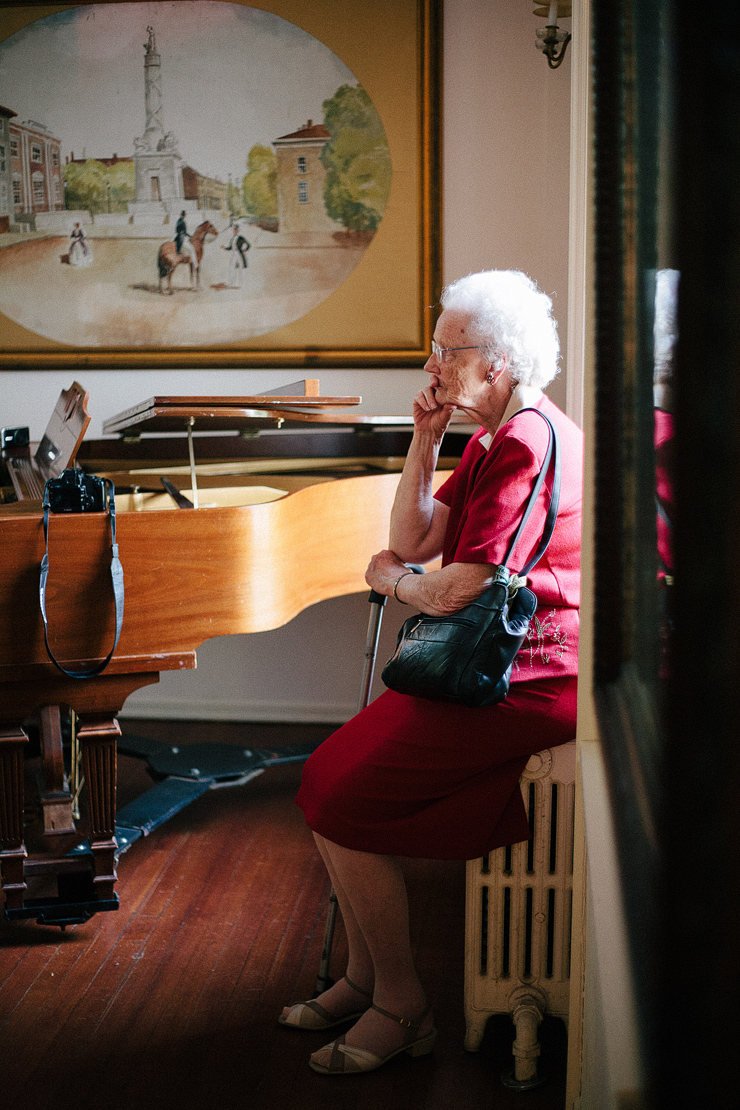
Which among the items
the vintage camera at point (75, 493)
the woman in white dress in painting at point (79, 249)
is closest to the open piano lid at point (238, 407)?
the vintage camera at point (75, 493)

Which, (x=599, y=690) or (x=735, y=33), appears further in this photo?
(x=599, y=690)

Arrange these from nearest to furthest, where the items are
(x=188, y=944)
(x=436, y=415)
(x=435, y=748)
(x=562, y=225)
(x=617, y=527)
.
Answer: (x=617, y=527) → (x=435, y=748) → (x=436, y=415) → (x=188, y=944) → (x=562, y=225)

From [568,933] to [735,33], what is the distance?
157cm

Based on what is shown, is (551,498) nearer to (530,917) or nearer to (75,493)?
(530,917)

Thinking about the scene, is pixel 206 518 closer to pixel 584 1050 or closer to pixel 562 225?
pixel 584 1050

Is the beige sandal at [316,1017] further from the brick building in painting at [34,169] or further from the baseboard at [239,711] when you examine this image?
the brick building in painting at [34,169]

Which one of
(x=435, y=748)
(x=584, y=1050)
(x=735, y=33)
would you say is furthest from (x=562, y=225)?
(x=735, y=33)

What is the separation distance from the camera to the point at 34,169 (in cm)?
353

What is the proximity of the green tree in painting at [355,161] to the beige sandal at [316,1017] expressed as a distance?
2618mm

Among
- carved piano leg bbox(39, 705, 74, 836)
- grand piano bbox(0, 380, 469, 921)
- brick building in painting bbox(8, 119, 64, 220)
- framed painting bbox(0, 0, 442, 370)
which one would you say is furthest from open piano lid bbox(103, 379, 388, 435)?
brick building in painting bbox(8, 119, 64, 220)

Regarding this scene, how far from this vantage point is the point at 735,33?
1.52ft

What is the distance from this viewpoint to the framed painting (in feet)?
11.0

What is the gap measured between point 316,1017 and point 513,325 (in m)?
1.40

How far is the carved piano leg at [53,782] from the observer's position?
8.17 ft
